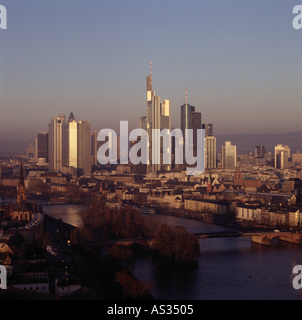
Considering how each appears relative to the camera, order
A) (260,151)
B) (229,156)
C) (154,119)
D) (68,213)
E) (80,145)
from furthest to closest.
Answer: (260,151) → (229,156) → (80,145) → (154,119) → (68,213)

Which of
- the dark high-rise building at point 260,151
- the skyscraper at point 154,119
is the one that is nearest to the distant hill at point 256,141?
the dark high-rise building at point 260,151

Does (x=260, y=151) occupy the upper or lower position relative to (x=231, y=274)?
upper

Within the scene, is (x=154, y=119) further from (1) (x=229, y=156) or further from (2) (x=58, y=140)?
(2) (x=58, y=140)

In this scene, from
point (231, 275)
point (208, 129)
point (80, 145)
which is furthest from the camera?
point (208, 129)

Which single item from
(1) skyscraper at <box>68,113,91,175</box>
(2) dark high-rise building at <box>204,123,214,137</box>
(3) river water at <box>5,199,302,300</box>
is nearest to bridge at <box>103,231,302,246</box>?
(3) river water at <box>5,199,302,300</box>

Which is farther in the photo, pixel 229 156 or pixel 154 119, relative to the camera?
pixel 229 156

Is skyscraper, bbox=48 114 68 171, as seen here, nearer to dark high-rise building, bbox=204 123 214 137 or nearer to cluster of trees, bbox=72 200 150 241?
dark high-rise building, bbox=204 123 214 137

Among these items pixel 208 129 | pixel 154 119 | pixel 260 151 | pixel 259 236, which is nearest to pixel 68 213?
pixel 259 236
